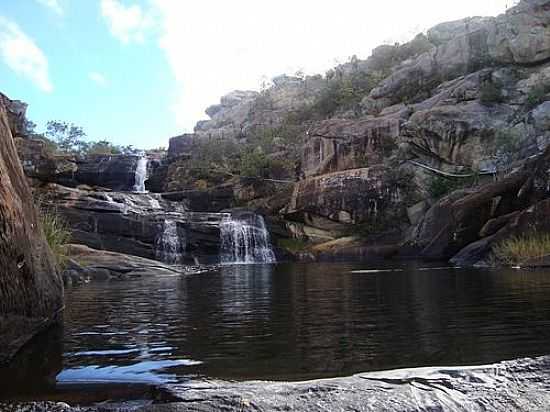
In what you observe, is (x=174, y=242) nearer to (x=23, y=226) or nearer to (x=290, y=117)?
(x=23, y=226)

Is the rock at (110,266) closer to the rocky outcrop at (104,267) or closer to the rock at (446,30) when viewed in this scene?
the rocky outcrop at (104,267)

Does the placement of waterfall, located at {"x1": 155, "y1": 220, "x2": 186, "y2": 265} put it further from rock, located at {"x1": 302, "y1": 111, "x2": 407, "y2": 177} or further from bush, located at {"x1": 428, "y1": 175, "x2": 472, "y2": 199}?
bush, located at {"x1": 428, "y1": 175, "x2": 472, "y2": 199}

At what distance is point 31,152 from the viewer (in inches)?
1403

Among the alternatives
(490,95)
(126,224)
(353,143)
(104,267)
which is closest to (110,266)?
(104,267)

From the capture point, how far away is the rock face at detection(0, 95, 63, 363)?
250 inches

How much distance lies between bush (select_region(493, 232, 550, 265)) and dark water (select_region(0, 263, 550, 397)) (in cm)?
575

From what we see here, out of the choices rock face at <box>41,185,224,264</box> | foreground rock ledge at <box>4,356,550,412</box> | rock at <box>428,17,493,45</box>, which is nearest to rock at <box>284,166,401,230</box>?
rock face at <box>41,185,224,264</box>

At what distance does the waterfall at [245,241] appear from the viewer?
34731mm

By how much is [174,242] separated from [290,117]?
3128 cm

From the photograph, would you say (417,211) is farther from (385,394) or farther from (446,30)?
(446,30)

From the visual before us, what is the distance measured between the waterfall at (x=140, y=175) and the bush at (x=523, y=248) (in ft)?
105

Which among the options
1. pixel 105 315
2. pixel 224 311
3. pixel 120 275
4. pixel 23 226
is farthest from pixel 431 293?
pixel 120 275

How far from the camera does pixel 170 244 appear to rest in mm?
33250

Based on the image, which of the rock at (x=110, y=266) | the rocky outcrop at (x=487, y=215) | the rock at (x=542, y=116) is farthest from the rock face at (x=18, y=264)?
the rock at (x=542, y=116)
